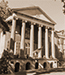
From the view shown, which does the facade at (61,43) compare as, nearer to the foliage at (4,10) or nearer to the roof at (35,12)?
the roof at (35,12)

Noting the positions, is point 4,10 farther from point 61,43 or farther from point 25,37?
point 61,43

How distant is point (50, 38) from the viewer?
35812 mm

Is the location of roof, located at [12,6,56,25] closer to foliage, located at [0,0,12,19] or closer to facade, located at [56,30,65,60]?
foliage, located at [0,0,12,19]

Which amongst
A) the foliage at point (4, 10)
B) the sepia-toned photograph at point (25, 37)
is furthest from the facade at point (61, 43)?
the foliage at point (4, 10)

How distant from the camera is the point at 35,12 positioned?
30.4 m

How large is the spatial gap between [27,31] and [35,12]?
5.61 meters

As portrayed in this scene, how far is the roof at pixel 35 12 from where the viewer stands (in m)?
27.8

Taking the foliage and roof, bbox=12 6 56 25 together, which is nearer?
roof, bbox=12 6 56 25

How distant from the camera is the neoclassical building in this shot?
24.6 m

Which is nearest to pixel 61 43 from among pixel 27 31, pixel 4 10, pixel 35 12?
pixel 27 31

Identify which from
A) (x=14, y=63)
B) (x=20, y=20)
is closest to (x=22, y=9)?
(x=20, y=20)

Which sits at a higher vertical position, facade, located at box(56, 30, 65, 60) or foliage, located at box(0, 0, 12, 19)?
foliage, located at box(0, 0, 12, 19)

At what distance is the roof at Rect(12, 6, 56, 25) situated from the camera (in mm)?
27837

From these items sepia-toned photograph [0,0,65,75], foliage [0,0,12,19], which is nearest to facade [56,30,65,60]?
sepia-toned photograph [0,0,65,75]
